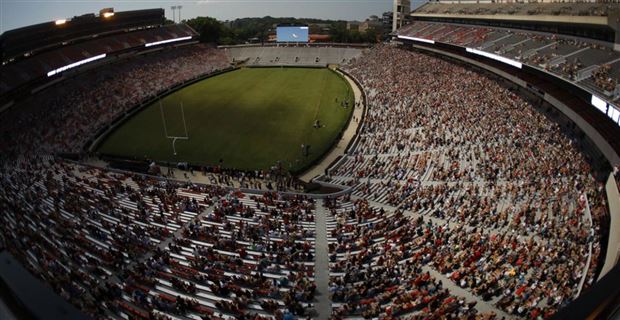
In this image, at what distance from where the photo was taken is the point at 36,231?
1825 cm

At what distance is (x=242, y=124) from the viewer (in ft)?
142

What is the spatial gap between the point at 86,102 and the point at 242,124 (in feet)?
64.2

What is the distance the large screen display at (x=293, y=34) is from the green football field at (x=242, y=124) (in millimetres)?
27178

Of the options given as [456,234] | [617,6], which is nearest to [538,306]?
[456,234]

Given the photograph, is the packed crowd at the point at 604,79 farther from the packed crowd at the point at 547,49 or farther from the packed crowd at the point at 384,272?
the packed crowd at the point at 384,272

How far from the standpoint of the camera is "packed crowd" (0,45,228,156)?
35.4m

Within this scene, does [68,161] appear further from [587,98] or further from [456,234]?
[587,98]

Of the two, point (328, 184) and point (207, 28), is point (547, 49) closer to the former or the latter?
point (328, 184)

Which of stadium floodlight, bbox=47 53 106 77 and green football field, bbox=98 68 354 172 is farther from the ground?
stadium floodlight, bbox=47 53 106 77

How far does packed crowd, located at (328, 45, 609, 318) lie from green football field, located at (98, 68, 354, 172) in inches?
230

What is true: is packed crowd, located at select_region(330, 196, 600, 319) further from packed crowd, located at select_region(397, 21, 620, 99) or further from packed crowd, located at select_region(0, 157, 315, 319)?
packed crowd, located at select_region(397, 21, 620, 99)

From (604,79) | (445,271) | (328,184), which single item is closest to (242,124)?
(328,184)

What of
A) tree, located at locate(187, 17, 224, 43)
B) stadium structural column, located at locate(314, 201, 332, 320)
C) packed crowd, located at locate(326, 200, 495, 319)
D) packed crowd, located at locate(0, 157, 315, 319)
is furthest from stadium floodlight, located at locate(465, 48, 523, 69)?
tree, located at locate(187, 17, 224, 43)

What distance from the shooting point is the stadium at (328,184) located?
14359 mm
